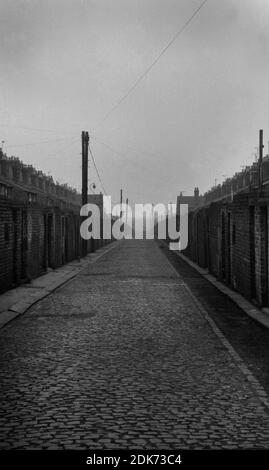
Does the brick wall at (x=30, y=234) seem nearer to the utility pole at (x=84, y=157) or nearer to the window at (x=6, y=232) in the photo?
the window at (x=6, y=232)

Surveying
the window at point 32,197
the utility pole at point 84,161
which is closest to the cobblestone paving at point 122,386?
the window at point 32,197

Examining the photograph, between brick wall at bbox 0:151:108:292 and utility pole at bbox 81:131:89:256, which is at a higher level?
utility pole at bbox 81:131:89:256

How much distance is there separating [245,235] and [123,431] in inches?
445

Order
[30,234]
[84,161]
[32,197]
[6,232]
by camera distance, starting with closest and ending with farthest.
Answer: [6,232] → [30,234] → [32,197] → [84,161]

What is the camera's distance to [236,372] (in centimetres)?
790

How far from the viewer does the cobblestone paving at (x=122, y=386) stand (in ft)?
17.5

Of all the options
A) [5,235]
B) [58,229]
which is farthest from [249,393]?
[58,229]

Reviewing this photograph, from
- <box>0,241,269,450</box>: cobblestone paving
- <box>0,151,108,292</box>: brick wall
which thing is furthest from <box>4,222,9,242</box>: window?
<box>0,241,269,450</box>: cobblestone paving

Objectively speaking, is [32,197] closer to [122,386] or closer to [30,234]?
[30,234]

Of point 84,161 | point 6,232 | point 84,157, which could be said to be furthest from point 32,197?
point 84,157

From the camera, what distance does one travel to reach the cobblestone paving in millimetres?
5340

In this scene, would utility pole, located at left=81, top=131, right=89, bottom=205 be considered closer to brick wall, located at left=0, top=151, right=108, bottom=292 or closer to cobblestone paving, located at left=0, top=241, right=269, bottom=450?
brick wall, located at left=0, top=151, right=108, bottom=292

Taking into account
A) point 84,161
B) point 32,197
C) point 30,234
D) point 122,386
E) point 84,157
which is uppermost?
point 84,157

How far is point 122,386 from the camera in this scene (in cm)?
711
